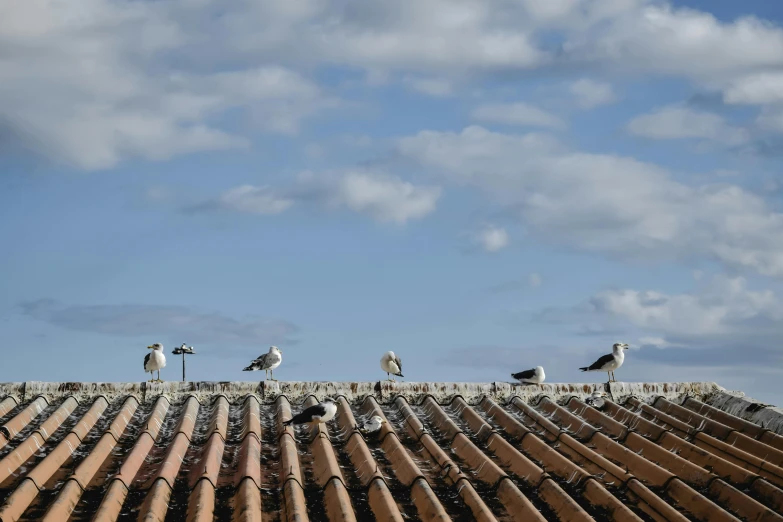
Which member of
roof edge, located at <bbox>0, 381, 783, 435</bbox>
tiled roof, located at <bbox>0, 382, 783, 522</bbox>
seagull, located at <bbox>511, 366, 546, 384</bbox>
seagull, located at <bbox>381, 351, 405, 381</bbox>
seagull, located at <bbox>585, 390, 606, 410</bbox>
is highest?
seagull, located at <bbox>381, 351, 405, 381</bbox>

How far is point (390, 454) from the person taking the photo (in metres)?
8.76

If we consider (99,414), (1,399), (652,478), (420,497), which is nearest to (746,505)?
(652,478)

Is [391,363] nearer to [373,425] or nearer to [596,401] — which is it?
[596,401]

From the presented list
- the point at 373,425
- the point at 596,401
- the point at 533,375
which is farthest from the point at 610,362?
the point at 373,425

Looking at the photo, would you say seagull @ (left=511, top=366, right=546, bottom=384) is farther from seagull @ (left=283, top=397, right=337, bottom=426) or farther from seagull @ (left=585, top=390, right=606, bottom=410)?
seagull @ (left=283, top=397, right=337, bottom=426)

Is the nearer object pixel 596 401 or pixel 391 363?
pixel 596 401

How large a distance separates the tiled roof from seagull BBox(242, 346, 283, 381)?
4256mm

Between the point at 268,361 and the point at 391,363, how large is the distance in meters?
2.23

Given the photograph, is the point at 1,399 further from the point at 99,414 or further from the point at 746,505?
the point at 746,505

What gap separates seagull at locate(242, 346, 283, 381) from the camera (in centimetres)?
1577

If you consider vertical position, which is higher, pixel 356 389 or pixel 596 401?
pixel 356 389

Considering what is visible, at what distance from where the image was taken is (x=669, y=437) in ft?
31.6

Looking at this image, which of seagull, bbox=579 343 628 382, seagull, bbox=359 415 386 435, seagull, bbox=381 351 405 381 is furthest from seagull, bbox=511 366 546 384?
seagull, bbox=359 415 386 435

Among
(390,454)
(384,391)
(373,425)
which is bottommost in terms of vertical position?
(390,454)
